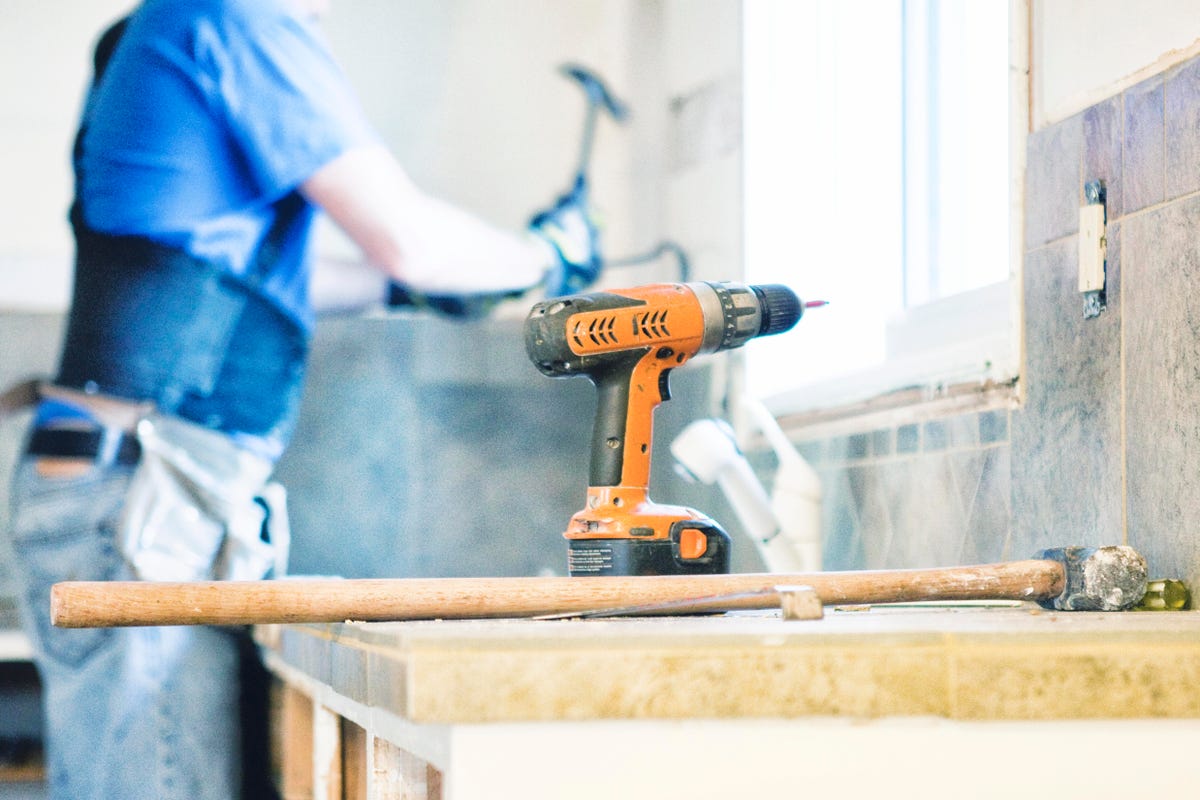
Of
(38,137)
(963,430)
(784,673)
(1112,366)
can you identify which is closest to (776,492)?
(963,430)

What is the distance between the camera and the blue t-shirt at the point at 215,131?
6.61 ft

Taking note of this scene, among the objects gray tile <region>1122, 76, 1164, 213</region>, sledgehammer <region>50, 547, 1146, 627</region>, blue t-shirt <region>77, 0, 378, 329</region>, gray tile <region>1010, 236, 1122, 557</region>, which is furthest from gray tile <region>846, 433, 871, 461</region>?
blue t-shirt <region>77, 0, 378, 329</region>

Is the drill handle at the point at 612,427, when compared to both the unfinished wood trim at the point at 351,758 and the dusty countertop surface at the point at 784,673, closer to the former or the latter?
the unfinished wood trim at the point at 351,758

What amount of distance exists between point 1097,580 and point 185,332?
151cm

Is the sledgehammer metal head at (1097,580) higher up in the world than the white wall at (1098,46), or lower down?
lower down

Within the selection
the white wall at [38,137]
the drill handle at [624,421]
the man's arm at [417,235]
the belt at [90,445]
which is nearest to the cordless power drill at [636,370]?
the drill handle at [624,421]

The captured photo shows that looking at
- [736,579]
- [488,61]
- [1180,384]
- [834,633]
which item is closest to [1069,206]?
[1180,384]

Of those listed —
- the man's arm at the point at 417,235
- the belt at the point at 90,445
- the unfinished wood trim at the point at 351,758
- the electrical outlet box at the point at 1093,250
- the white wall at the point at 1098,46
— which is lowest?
the unfinished wood trim at the point at 351,758

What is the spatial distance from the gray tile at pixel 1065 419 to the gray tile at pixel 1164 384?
0.08 feet

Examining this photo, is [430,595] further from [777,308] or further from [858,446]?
[858,446]

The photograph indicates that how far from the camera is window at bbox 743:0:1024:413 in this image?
1.46m

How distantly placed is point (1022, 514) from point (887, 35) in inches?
30.4

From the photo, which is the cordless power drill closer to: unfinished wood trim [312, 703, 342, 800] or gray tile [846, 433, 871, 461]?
unfinished wood trim [312, 703, 342, 800]

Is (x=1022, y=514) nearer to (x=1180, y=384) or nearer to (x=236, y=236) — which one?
(x=1180, y=384)
